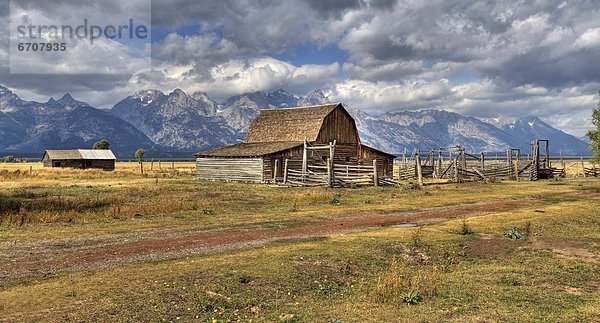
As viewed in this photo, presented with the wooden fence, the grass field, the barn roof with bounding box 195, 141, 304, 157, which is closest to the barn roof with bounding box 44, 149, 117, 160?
the barn roof with bounding box 195, 141, 304, 157

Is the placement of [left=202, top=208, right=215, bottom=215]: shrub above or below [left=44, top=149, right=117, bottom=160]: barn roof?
below

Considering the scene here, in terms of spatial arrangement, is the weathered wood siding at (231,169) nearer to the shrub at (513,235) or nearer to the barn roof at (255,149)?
the barn roof at (255,149)

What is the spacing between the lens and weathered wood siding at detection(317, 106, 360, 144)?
5194 cm

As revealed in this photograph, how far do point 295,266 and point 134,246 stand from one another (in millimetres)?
5363

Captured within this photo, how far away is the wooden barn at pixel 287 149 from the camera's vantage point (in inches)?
1834

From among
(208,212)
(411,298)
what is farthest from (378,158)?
(411,298)

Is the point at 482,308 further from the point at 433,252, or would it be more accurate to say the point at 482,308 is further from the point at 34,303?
the point at 34,303

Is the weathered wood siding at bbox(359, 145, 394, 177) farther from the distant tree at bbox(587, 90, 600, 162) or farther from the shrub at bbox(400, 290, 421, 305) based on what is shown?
the shrub at bbox(400, 290, 421, 305)

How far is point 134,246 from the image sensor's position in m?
13.1

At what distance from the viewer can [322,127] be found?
51.4 meters

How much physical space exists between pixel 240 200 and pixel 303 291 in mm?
18613

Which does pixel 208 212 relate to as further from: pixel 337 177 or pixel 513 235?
pixel 337 177

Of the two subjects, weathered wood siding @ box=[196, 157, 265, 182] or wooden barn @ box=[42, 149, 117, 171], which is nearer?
weathered wood siding @ box=[196, 157, 265, 182]

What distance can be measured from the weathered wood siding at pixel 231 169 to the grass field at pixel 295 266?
25.3m
